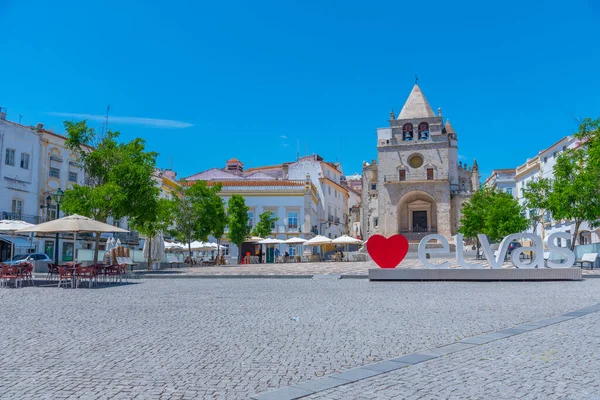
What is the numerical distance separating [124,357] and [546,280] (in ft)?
52.2

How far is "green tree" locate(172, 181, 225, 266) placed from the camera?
3894cm

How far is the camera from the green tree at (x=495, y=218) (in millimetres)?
35375

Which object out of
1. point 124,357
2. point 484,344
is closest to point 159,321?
point 124,357

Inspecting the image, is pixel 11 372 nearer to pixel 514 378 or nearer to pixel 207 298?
pixel 514 378

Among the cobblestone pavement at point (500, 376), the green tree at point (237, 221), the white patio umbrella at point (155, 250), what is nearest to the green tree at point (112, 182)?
the white patio umbrella at point (155, 250)

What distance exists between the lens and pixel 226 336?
7.27 meters

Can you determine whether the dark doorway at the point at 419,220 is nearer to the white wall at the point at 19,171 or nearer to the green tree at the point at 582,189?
the green tree at the point at 582,189

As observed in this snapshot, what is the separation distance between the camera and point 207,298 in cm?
1286

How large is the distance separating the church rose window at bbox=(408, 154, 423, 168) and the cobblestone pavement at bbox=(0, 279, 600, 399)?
47.3 metres

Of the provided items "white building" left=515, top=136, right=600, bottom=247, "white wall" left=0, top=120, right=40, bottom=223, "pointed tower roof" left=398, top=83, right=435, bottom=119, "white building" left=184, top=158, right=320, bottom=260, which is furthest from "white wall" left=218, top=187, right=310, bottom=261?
"white wall" left=0, top=120, right=40, bottom=223

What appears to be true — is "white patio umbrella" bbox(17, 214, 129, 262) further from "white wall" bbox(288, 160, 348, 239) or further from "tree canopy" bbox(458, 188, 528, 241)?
"white wall" bbox(288, 160, 348, 239)

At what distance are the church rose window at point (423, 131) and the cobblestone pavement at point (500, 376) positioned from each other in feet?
179

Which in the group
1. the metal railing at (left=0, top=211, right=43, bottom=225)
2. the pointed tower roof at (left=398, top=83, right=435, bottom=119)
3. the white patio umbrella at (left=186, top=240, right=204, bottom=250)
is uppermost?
the pointed tower roof at (left=398, top=83, right=435, bottom=119)

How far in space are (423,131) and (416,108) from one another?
10.4 ft
